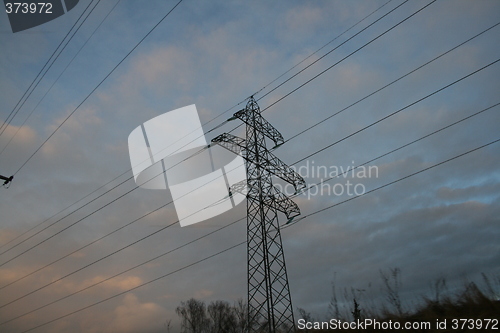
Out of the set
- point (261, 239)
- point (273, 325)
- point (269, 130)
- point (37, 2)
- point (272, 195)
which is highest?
point (37, 2)

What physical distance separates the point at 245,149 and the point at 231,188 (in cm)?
211

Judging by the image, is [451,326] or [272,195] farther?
[272,195]

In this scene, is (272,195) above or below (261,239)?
above

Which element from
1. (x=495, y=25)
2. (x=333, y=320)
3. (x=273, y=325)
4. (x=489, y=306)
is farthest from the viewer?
(x=273, y=325)

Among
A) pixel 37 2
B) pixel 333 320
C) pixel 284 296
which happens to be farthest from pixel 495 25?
pixel 37 2

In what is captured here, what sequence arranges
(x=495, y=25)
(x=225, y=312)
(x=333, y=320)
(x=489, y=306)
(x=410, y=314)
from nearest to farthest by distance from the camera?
(x=489, y=306) → (x=410, y=314) → (x=333, y=320) → (x=495, y=25) → (x=225, y=312)

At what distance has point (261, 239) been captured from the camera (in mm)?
14930

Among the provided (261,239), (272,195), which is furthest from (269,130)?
(261,239)

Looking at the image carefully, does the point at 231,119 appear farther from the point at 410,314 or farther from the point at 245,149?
the point at 410,314

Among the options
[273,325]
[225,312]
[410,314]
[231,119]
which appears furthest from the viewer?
[225,312]

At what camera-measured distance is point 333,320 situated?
7.13 m

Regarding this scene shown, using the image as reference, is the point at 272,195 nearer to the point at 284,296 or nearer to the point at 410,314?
the point at 284,296

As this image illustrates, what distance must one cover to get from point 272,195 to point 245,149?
8.34 ft

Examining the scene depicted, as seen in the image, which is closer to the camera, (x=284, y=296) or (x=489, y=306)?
(x=489, y=306)
